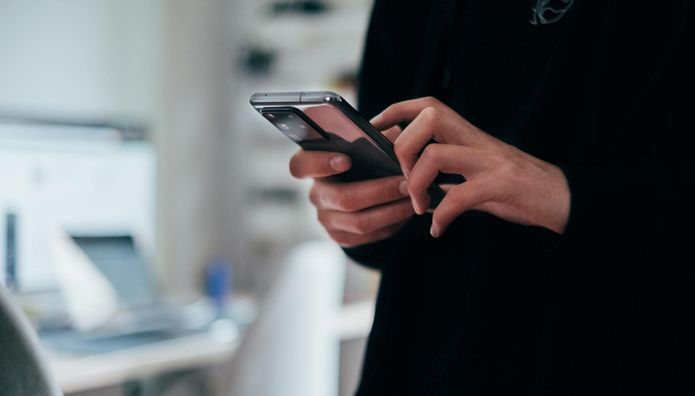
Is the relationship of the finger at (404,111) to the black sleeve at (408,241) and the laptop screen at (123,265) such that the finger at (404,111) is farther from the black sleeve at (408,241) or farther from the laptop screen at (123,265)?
the laptop screen at (123,265)

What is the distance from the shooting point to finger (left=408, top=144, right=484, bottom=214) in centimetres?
54

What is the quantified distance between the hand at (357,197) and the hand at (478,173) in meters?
0.11

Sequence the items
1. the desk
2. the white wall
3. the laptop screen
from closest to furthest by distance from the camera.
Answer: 1. the desk
2. the laptop screen
3. the white wall

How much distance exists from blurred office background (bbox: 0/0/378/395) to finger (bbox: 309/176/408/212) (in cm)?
88

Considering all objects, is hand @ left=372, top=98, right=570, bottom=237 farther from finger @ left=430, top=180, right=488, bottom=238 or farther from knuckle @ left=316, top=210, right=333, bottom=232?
knuckle @ left=316, top=210, right=333, bottom=232

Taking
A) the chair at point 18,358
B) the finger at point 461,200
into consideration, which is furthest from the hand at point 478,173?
the chair at point 18,358

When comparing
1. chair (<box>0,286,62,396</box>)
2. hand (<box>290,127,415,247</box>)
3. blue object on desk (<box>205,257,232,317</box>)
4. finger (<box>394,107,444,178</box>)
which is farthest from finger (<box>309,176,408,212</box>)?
blue object on desk (<box>205,257,232,317</box>)

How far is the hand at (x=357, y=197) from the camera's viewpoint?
677 mm

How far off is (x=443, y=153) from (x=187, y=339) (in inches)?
53.9

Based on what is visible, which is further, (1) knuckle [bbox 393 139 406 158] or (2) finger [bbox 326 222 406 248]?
(2) finger [bbox 326 222 406 248]

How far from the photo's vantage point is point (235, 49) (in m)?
3.32

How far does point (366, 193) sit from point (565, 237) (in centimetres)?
19

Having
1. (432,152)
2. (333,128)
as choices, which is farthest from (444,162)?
(333,128)

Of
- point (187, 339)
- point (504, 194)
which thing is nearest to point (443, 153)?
point (504, 194)
